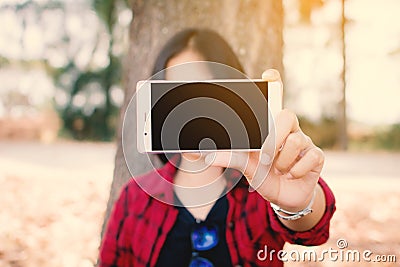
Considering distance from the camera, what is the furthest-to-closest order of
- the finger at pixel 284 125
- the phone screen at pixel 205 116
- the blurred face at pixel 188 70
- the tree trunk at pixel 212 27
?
the tree trunk at pixel 212 27
the blurred face at pixel 188 70
the phone screen at pixel 205 116
the finger at pixel 284 125

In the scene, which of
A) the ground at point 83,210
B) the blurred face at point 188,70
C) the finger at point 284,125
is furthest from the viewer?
the ground at point 83,210

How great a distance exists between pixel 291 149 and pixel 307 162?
4 centimetres

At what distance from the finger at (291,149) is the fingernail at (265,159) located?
0.01m

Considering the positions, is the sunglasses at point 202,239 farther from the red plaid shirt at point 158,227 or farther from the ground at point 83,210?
the ground at point 83,210

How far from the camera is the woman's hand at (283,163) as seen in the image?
33.8 inches

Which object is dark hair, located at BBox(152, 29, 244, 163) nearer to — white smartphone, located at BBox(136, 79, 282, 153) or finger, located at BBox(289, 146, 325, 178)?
white smartphone, located at BBox(136, 79, 282, 153)

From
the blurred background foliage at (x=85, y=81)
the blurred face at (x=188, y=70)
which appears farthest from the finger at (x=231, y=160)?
the blurred background foliage at (x=85, y=81)

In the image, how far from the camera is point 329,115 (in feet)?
26.2

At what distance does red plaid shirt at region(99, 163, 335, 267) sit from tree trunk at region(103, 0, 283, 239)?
47cm

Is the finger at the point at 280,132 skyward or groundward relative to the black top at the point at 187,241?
skyward

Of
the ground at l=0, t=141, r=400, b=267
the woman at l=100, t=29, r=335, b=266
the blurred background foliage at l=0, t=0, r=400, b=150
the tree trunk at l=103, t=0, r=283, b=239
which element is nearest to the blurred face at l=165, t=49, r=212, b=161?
the woman at l=100, t=29, r=335, b=266

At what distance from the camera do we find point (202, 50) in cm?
114

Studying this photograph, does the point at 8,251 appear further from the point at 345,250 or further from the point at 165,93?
the point at 165,93

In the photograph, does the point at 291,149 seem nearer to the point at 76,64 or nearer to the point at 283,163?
the point at 283,163
